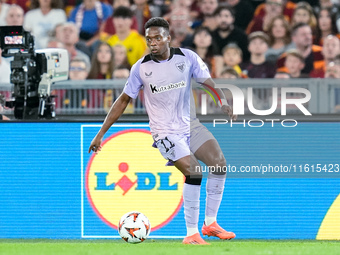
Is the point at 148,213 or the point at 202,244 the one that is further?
the point at 148,213

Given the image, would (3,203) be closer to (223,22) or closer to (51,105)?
(51,105)

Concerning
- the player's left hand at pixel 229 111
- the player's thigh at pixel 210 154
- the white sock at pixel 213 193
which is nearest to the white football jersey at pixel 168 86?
the player's thigh at pixel 210 154

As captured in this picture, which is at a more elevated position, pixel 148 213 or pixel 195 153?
pixel 195 153

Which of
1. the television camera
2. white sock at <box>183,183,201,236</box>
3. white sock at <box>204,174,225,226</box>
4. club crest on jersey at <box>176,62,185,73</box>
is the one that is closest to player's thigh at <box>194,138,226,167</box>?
white sock at <box>204,174,225,226</box>

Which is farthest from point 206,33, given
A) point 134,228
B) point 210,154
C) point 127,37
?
point 134,228

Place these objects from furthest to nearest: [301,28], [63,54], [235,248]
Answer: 1. [301,28]
2. [63,54]
3. [235,248]

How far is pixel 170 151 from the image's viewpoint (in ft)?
26.7

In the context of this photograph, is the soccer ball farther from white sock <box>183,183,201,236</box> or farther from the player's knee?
the player's knee

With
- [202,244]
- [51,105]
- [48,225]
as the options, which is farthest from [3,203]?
[202,244]

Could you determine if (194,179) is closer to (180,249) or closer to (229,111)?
(229,111)

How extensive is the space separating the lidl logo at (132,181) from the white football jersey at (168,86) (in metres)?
1.02

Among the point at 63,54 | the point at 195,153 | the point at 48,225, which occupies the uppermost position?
the point at 63,54

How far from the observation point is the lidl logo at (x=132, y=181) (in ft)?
30.2

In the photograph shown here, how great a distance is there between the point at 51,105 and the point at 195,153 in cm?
222
